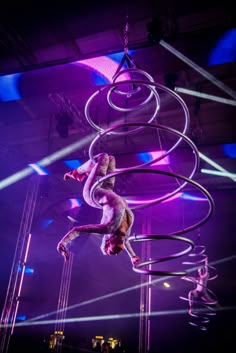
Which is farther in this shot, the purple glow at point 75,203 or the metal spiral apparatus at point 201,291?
the purple glow at point 75,203

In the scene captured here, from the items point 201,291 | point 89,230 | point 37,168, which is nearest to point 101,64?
point 89,230

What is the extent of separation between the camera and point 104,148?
627 centimetres

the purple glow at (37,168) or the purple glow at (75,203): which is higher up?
the purple glow at (75,203)

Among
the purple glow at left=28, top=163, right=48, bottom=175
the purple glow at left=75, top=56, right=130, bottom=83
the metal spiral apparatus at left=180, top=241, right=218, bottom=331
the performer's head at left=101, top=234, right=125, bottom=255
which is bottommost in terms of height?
the performer's head at left=101, top=234, right=125, bottom=255

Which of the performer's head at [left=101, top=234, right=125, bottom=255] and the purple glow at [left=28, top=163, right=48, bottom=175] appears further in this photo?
the purple glow at [left=28, top=163, right=48, bottom=175]

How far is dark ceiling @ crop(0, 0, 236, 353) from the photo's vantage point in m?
3.83

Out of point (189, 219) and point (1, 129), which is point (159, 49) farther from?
point (189, 219)

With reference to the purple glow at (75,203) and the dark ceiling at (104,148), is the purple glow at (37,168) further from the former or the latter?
the purple glow at (75,203)

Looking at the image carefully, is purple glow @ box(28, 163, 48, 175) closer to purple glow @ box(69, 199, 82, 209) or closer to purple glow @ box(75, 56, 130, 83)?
purple glow @ box(69, 199, 82, 209)

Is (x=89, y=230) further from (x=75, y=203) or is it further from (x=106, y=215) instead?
(x=75, y=203)

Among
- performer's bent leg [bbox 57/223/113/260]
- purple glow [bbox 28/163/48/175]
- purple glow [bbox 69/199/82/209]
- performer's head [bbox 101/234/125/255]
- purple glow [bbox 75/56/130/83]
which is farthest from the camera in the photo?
purple glow [bbox 69/199/82/209]

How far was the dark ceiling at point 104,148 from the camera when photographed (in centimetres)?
383

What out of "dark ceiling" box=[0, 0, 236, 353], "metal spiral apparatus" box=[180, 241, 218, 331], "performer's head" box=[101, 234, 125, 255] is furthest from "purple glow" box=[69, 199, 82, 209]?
"performer's head" box=[101, 234, 125, 255]

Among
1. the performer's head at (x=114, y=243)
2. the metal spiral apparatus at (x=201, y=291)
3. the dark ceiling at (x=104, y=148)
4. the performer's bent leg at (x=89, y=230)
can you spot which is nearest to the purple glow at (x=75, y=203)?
the dark ceiling at (x=104, y=148)
